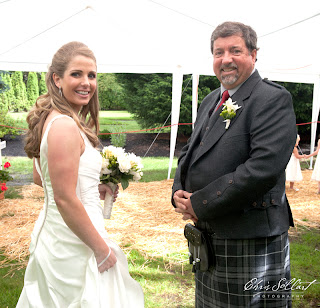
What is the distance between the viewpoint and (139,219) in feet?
21.2

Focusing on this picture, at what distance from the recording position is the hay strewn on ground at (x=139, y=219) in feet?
16.9

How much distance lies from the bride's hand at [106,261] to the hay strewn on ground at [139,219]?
9.13 feet

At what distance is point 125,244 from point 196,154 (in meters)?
3.26

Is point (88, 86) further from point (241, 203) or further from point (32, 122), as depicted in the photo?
point (241, 203)

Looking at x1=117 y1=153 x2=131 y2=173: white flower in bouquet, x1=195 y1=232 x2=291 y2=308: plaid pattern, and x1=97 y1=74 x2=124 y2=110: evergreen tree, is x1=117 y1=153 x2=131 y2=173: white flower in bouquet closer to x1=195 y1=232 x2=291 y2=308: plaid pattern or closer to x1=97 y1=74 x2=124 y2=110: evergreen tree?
x1=195 y1=232 x2=291 y2=308: plaid pattern

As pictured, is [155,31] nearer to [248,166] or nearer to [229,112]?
[229,112]

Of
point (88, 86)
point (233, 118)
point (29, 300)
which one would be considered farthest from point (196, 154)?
point (29, 300)

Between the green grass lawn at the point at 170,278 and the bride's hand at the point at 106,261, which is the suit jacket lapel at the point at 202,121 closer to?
the bride's hand at the point at 106,261

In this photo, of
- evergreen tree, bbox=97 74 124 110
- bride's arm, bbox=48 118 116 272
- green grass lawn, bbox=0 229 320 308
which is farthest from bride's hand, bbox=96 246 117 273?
evergreen tree, bbox=97 74 124 110

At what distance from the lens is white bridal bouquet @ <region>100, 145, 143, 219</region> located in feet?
8.39

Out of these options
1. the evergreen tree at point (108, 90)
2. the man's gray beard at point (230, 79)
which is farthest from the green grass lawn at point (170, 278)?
the evergreen tree at point (108, 90)

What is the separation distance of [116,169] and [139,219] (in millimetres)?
4034

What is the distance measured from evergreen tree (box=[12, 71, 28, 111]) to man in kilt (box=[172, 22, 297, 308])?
69.2 ft

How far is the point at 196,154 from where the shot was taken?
2.29 metres
